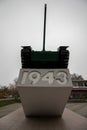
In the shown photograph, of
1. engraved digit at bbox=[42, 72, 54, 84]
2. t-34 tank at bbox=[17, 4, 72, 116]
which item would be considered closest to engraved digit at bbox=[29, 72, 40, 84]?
t-34 tank at bbox=[17, 4, 72, 116]

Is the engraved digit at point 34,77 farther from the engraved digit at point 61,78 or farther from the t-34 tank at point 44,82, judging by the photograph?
the engraved digit at point 61,78

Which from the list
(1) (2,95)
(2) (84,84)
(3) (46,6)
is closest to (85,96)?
(2) (84,84)

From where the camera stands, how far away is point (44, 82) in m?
5.10

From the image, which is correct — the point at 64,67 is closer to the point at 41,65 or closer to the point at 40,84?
the point at 41,65

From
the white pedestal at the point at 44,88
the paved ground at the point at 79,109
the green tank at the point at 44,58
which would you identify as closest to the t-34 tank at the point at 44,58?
the green tank at the point at 44,58

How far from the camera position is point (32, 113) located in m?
5.73

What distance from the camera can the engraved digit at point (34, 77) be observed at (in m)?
5.16

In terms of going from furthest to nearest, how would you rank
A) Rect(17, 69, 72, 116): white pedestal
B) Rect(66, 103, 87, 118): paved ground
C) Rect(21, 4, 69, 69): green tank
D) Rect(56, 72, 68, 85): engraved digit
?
Rect(66, 103, 87, 118): paved ground, Rect(21, 4, 69, 69): green tank, Rect(56, 72, 68, 85): engraved digit, Rect(17, 69, 72, 116): white pedestal

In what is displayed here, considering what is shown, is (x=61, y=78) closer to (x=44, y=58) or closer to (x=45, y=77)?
(x=45, y=77)

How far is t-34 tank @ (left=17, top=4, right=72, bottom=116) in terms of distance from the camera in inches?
198

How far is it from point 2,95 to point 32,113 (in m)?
10.1

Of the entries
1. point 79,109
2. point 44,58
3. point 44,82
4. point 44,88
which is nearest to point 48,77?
point 44,82

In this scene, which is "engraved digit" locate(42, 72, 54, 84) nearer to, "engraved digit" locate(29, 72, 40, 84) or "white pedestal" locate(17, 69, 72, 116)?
"white pedestal" locate(17, 69, 72, 116)

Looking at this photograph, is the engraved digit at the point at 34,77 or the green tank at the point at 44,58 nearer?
the engraved digit at the point at 34,77
